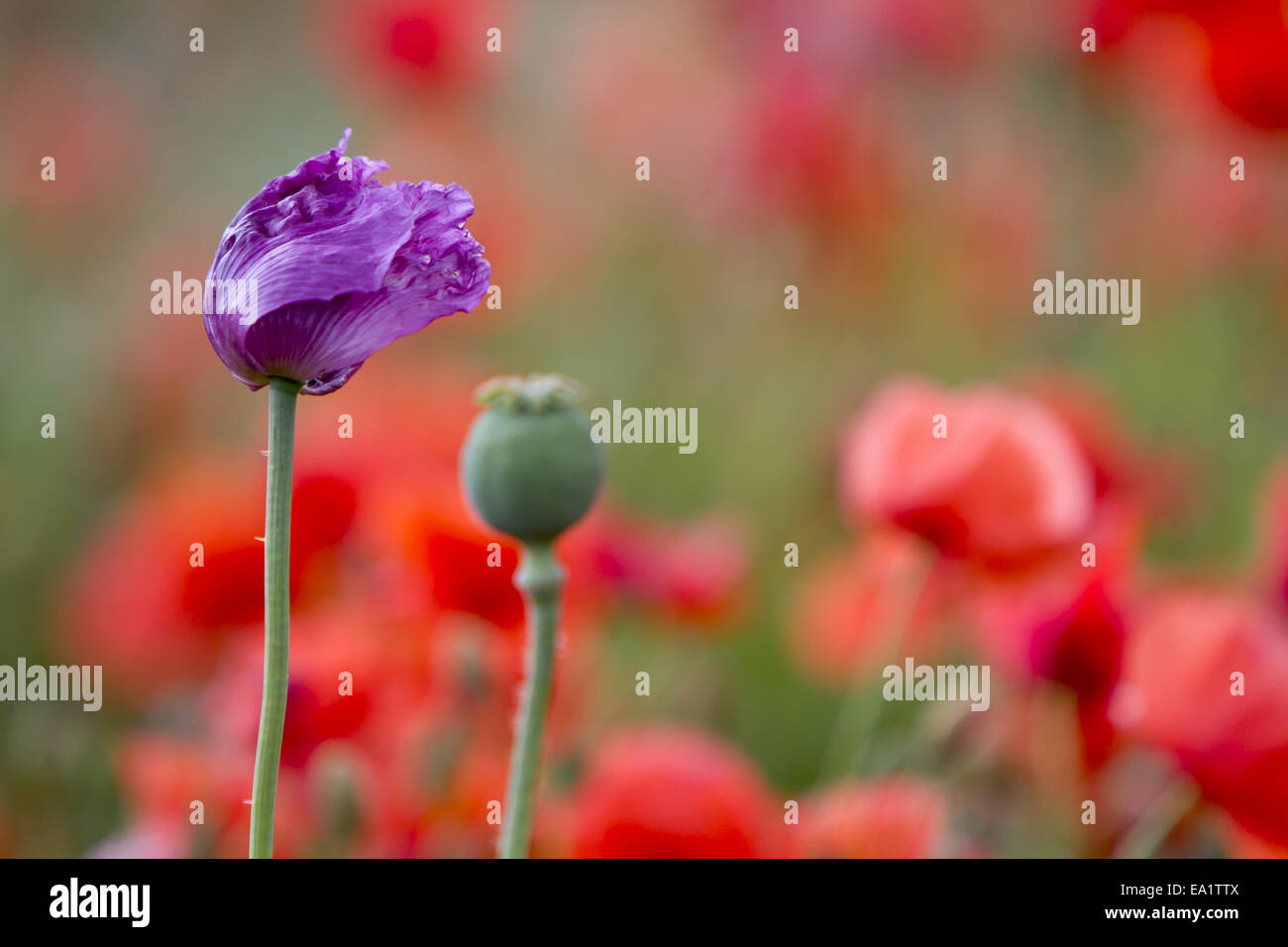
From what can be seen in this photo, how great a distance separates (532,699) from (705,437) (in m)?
1.05

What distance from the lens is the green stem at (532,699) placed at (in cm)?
33

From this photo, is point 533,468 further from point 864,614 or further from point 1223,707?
point 864,614

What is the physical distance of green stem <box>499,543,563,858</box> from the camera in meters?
0.33

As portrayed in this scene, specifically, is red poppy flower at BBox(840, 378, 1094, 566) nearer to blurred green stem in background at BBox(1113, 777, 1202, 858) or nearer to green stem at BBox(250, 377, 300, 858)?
blurred green stem in background at BBox(1113, 777, 1202, 858)

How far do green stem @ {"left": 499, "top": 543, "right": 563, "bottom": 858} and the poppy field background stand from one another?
16cm

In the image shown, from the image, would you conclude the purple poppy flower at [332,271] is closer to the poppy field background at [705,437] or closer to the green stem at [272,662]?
the green stem at [272,662]

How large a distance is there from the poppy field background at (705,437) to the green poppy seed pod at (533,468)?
7.1 inches

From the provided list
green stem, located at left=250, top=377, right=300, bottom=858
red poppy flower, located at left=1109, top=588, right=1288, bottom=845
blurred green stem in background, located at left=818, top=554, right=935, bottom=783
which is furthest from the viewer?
blurred green stem in background, located at left=818, top=554, right=935, bottom=783

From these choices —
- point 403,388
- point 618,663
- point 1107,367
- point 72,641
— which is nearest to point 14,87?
point 403,388

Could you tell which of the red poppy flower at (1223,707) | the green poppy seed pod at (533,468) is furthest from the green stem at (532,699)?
the red poppy flower at (1223,707)

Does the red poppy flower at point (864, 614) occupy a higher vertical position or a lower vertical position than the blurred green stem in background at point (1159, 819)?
higher

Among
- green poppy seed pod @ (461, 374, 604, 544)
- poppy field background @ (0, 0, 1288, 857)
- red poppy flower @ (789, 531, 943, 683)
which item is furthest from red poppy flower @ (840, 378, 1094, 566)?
green poppy seed pod @ (461, 374, 604, 544)

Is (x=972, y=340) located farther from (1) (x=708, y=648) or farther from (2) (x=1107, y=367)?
(1) (x=708, y=648)

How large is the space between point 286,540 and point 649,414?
1.07 metres
